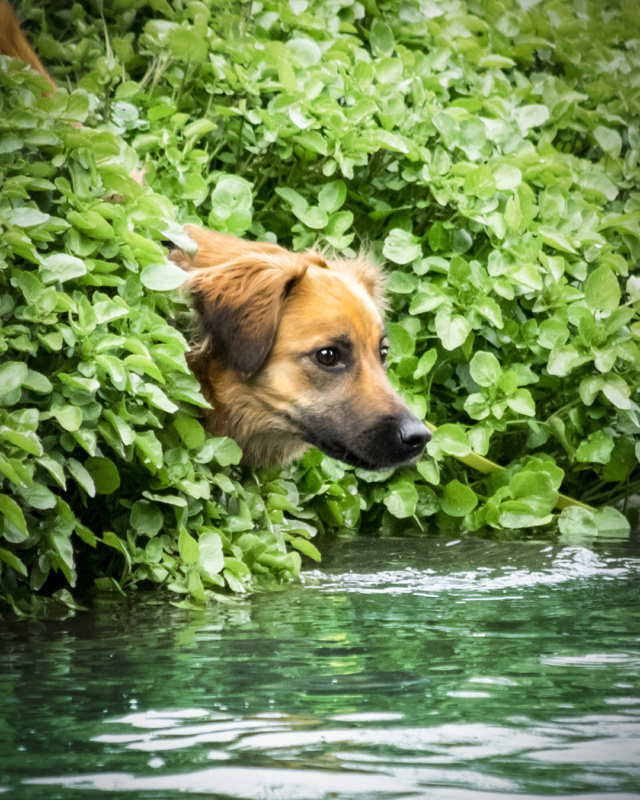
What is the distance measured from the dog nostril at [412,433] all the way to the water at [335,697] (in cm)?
60

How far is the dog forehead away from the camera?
3666 mm

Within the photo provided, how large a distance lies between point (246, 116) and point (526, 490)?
2.08 meters

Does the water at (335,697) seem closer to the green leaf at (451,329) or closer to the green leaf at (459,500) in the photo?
the green leaf at (459,500)

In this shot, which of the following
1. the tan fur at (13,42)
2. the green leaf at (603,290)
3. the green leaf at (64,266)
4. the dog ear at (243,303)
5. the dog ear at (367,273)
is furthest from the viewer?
the green leaf at (603,290)

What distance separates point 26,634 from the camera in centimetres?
257

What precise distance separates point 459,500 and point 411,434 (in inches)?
40.8

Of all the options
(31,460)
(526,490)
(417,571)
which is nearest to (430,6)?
(526,490)

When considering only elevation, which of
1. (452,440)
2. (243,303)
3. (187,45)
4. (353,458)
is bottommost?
(452,440)

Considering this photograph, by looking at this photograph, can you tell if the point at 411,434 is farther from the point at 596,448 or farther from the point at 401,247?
the point at 596,448

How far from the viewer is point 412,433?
3.57m

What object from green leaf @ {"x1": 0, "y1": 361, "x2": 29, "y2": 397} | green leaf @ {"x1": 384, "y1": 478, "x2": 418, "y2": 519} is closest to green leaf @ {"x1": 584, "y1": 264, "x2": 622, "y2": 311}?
green leaf @ {"x1": 384, "y1": 478, "x2": 418, "y2": 519}

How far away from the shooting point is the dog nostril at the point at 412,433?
3.57 metres

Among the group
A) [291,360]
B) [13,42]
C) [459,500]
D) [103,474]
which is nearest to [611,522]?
[459,500]

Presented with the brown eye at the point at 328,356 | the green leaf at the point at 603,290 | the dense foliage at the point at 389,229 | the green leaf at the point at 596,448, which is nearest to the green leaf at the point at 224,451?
the dense foliage at the point at 389,229
